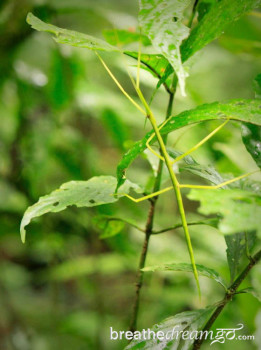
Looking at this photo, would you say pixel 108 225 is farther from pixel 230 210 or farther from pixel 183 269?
pixel 230 210

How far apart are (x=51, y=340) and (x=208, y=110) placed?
130cm

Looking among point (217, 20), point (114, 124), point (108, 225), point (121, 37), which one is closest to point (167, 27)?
point (217, 20)

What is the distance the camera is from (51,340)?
4.45ft

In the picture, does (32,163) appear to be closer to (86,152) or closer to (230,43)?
(86,152)

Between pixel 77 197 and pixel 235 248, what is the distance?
0.68 ft

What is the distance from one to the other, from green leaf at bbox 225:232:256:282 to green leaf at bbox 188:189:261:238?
0.48 feet

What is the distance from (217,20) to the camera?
354 mm

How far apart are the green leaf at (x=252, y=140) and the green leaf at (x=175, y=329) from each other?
7.2 inches

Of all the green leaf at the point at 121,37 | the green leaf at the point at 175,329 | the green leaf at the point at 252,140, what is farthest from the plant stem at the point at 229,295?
the green leaf at the point at 121,37

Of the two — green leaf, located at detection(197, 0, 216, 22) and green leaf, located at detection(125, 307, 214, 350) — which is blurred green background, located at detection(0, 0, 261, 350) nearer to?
green leaf, located at detection(197, 0, 216, 22)

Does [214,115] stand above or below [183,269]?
above

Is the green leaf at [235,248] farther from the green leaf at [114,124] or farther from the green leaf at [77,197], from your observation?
the green leaf at [114,124]

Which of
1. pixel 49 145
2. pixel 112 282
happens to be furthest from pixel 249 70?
pixel 49 145

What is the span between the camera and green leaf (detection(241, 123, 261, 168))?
0.39 meters
